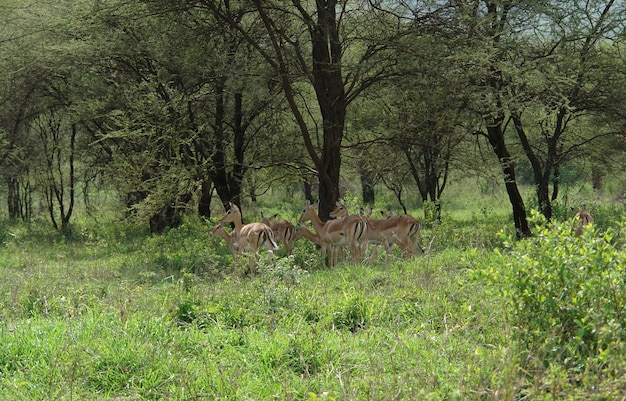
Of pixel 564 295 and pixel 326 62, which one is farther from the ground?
pixel 326 62

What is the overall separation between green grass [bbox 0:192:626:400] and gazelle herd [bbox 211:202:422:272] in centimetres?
294

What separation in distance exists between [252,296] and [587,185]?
28157 millimetres

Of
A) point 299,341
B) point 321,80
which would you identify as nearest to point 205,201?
point 321,80

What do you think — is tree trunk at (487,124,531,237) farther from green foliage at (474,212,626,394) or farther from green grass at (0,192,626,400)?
green foliage at (474,212,626,394)

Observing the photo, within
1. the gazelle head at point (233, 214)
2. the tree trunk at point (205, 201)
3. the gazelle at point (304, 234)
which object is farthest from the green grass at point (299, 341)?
the tree trunk at point (205, 201)

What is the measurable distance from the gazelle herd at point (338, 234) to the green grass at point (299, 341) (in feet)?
9.64

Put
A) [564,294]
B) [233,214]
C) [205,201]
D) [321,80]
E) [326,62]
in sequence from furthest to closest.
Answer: [205,201], [321,80], [326,62], [233,214], [564,294]

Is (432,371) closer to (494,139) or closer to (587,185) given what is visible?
(494,139)

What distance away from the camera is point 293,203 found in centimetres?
2917

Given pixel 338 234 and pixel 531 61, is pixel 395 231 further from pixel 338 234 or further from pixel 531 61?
pixel 531 61

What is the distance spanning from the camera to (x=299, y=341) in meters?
4.93

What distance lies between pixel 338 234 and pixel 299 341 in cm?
609

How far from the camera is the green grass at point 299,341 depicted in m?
3.94

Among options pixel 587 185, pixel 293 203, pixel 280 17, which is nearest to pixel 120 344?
pixel 280 17
